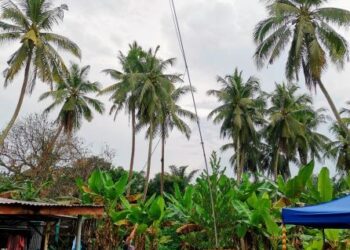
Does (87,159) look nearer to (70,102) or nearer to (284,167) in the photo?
(70,102)

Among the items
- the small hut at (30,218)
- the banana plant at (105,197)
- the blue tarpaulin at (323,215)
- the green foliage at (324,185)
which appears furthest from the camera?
the banana plant at (105,197)

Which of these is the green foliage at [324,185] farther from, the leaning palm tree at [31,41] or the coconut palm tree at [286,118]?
the coconut palm tree at [286,118]

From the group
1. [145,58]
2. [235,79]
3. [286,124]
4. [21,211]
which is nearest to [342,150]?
[286,124]

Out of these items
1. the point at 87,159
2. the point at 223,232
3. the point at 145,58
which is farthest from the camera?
the point at 145,58

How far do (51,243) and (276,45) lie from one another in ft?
43.3

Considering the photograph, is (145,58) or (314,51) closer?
(314,51)

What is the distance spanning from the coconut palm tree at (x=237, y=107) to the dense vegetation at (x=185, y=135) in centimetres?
8

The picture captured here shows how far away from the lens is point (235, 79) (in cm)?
3706

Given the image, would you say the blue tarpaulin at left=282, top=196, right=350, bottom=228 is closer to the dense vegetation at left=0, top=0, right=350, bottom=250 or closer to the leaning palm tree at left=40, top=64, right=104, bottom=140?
the dense vegetation at left=0, top=0, right=350, bottom=250

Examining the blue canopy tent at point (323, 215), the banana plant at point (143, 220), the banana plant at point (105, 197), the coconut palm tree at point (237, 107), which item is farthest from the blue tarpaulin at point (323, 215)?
the coconut palm tree at point (237, 107)

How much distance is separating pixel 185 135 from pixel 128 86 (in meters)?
6.96

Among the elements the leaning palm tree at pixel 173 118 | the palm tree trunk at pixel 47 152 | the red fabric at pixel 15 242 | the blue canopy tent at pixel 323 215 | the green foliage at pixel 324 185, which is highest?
the leaning palm tree at pixel 173 118

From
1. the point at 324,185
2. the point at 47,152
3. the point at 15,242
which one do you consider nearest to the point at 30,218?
the point at 15,242

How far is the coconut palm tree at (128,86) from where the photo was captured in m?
29.8
